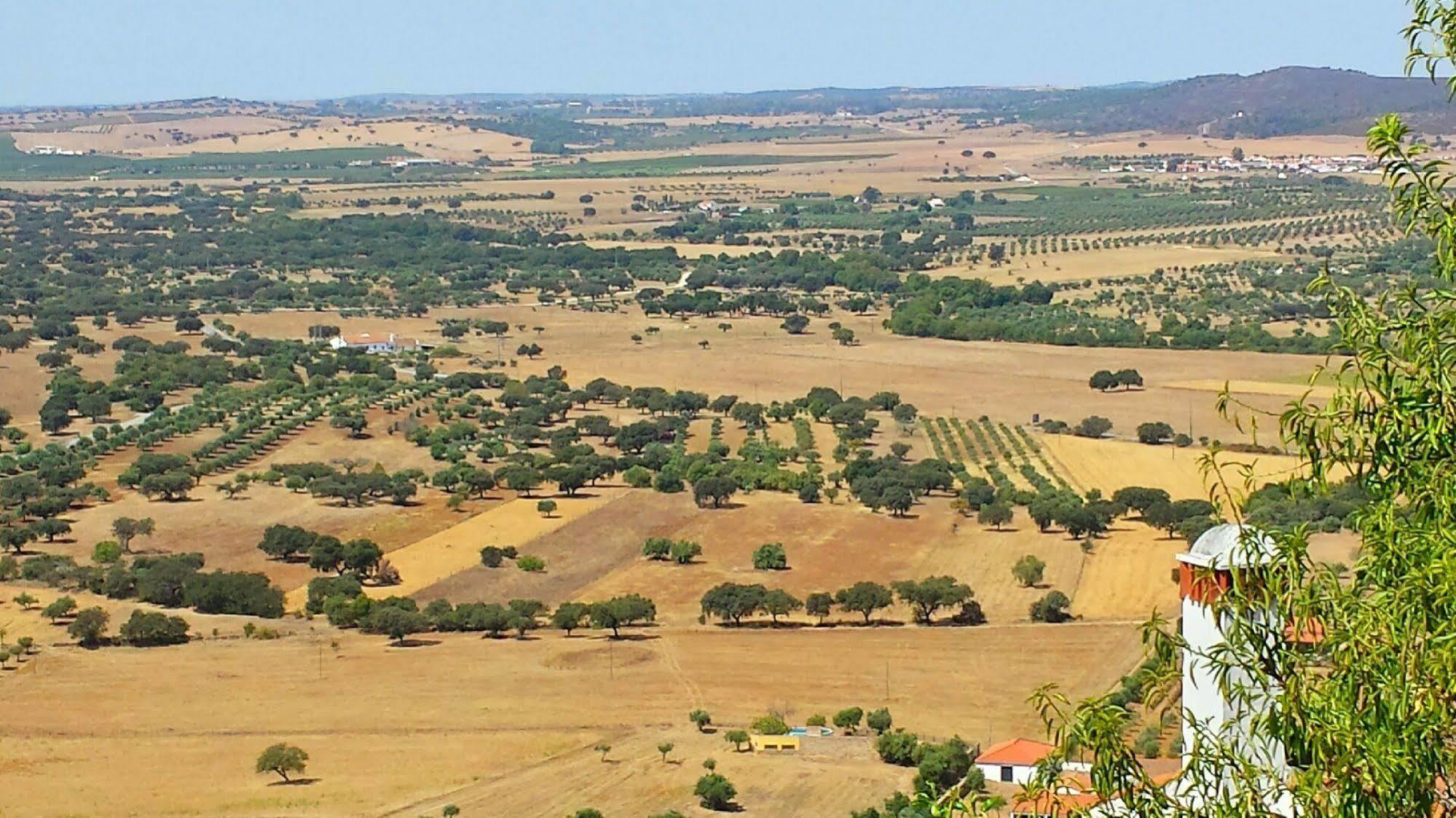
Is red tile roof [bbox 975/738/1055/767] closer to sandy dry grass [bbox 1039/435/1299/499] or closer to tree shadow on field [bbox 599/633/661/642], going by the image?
tree shadow on field [bbox 599/633/661/642]

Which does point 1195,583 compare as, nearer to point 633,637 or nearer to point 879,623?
point 633,637

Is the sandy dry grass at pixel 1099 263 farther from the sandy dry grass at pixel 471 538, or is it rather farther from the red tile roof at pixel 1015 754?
the red tile roof at pixel 1015 754

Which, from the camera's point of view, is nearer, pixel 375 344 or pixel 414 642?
pixel 414 642

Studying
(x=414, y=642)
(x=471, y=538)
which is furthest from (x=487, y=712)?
(x=471, y=538)

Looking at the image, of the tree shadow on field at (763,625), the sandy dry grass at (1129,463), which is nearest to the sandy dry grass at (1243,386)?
the sandy dry grass at (1129,463)

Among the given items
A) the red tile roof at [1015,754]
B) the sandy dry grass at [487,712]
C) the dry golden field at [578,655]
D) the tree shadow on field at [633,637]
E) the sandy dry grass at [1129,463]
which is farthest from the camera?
the sandy dry grass at [1129,463]

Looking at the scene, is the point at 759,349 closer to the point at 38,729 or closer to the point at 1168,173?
the point at 38,729

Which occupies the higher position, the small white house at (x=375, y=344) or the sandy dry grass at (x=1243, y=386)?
the sandy dry grass at (x=1243, y=386)

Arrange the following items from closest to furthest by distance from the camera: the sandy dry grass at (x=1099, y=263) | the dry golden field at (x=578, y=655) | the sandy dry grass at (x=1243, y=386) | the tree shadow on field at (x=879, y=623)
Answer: the dry golden field at (x=578, y=655) < the tree shadow on field at (x=879, y=623) < the sandy dry grass at (x=1243, y=386) < the sandy dry grass at (x=1099, y=263)
